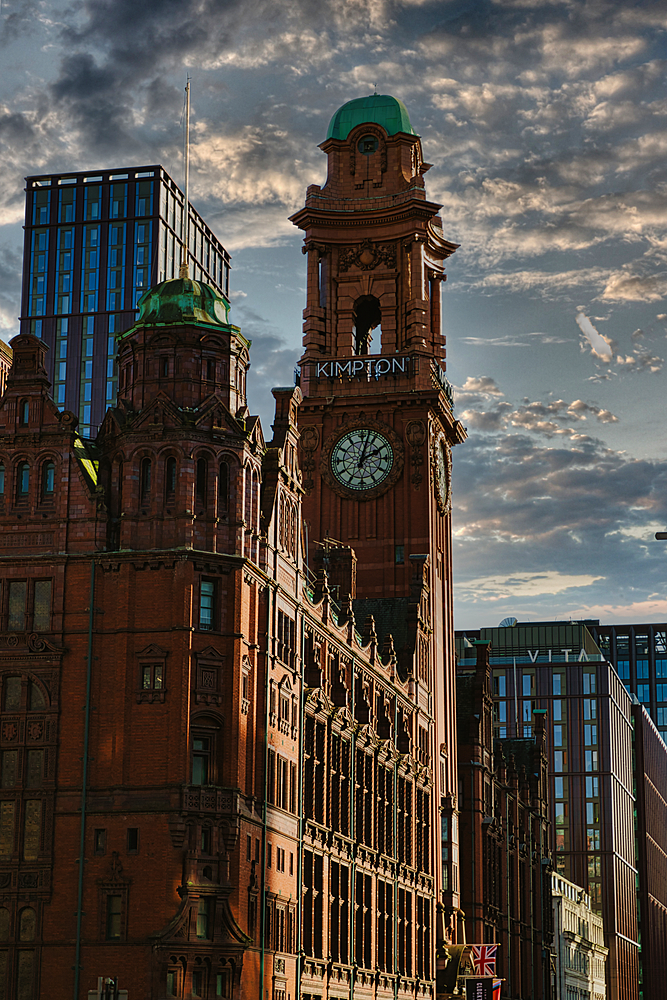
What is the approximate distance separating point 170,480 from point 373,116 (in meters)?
76.9

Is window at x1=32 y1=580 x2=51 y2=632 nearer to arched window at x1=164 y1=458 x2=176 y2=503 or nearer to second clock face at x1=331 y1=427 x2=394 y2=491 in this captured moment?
arched window at x1=164 y1=458 x2=176 y2=503

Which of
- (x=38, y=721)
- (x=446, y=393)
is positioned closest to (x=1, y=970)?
(x=38, y=721)

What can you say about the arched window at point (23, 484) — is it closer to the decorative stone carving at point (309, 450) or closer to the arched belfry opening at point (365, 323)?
the decorative stone carving at point (309, 450)

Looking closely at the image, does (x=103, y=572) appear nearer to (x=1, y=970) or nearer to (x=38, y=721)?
(x=38, y=721)

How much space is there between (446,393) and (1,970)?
79.4m

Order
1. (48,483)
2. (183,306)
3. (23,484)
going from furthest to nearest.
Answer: (183,306), (23,484), (48,483)

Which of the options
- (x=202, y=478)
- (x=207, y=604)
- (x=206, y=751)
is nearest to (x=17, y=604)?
(x=207, y=604)

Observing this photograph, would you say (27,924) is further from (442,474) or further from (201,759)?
(442,474)

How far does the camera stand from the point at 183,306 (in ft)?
291

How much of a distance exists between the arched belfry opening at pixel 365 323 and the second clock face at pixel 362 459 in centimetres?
1386

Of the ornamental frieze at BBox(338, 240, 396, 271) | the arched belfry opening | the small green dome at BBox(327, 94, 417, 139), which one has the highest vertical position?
the small green dome at BBox(327, 94, 417, 139)

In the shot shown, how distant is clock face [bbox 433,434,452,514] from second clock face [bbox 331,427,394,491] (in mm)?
4529

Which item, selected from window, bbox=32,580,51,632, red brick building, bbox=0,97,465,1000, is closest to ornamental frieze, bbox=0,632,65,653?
red brick building, bbox=0,97,465,1000

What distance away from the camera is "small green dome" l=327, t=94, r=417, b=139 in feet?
492
